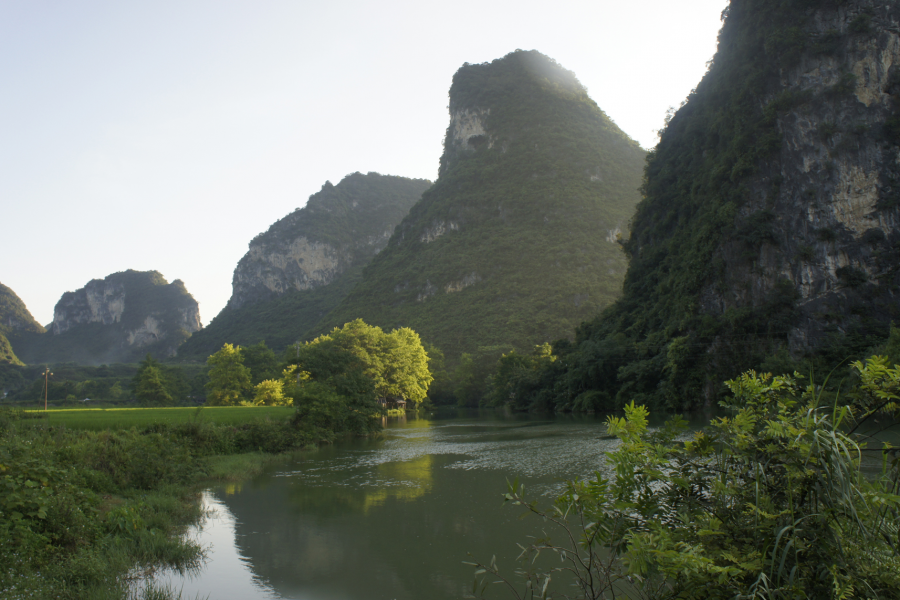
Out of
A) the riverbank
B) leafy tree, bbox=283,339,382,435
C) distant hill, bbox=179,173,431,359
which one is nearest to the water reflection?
the riverbank

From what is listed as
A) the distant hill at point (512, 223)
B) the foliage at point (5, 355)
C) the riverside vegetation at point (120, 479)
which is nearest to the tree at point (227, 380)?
the riverside vegetation at point (120, 479)

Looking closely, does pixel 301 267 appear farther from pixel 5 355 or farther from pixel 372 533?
pixel 372 533

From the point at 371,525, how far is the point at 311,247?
164864 millimetres

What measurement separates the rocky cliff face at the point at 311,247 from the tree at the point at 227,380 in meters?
117

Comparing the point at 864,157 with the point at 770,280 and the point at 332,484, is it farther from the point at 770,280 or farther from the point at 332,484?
the point at 332,484

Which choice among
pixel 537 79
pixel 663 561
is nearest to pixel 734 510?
pixel 663 561

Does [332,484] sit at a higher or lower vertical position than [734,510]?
lower

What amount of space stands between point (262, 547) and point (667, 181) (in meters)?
55.3

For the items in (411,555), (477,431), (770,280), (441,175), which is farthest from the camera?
(441,175)

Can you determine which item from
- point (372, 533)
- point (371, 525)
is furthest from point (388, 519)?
point (372, 533)

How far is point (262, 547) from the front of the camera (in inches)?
360

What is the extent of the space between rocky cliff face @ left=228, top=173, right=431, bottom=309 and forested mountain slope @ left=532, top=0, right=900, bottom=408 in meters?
130

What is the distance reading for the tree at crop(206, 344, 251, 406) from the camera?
50188 millimetres

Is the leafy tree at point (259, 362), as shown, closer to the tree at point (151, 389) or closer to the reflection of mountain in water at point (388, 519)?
the tree at point (151, 389)
